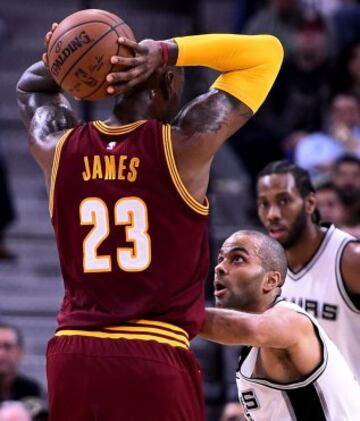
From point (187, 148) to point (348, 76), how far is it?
6603 mm

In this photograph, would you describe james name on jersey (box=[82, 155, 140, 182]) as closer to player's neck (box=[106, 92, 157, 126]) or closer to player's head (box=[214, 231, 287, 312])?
player's neck (box=[106, 92, 157, 126])

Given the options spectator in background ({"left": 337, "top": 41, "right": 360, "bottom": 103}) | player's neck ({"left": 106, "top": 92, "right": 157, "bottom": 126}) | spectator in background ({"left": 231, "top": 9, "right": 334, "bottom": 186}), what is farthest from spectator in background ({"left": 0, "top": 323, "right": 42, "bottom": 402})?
spectator in background ({"left": 337, "top": 41, "right": 360, "bottom": 103})

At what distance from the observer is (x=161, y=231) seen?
4531 millimetres

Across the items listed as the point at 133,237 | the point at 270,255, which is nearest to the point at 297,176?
the point at 270,255

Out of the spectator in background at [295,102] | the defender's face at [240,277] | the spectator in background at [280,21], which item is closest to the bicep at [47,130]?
the defender's face at [240,277]

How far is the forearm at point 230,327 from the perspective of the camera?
4.68 meters

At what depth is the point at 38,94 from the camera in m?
5.10

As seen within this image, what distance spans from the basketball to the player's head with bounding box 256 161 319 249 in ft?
6.94

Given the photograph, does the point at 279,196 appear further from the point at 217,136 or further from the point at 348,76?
the point at 348,76

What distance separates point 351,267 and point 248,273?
4.82ft

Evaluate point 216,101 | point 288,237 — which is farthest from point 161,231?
point 288,237

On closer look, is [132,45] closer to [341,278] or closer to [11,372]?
[341,278]

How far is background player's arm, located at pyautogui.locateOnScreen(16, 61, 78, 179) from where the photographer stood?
4785 mm

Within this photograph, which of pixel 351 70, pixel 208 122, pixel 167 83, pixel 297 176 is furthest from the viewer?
pixel 351 70
